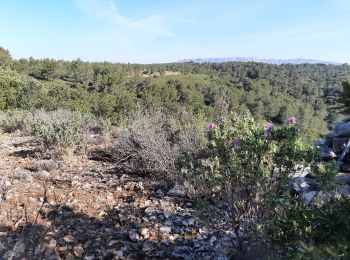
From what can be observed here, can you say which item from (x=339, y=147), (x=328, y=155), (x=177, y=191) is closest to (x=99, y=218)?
(x=177, y=191)

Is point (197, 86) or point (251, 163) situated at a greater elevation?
point (251, 163)

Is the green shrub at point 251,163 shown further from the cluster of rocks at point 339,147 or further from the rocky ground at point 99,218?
the cluster of rocks at point 339,147

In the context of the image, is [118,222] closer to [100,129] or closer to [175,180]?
[175,180]

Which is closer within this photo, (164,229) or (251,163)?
(251,163)

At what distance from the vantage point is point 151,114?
23.5 feet

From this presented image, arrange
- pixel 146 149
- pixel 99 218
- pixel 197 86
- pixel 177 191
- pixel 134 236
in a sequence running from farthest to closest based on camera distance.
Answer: pixel 197 86 < pixel 146 149 < pixel 177 191 < pixel 99 218 < pixel 134 236

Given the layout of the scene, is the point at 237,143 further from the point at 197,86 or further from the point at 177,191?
the point at 197,86

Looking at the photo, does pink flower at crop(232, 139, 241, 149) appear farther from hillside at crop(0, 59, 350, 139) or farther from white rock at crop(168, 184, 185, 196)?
hillside at crop(0, 59, 350, 139)

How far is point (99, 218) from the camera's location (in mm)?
3512

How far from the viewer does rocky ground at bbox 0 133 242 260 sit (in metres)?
2.81

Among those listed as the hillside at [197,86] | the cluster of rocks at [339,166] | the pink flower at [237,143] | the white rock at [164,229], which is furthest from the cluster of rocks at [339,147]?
the hillside at [197,86]

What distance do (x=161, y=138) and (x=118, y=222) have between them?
6.26 ft

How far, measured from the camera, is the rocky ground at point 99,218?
281 cm

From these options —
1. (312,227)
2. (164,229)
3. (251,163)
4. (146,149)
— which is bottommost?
(164,229)
